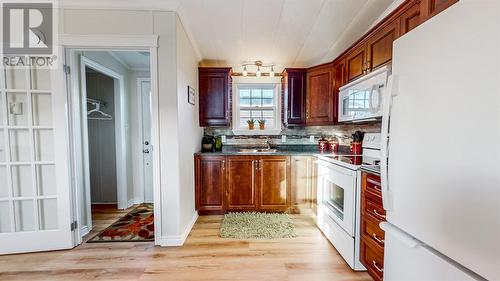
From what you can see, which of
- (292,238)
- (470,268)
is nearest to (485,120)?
(470,268)

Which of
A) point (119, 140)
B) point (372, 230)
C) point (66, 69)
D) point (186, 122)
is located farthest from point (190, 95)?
point (372, 230)

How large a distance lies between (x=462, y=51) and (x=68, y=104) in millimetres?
3020

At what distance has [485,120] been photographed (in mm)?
678

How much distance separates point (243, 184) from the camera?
10.1ft

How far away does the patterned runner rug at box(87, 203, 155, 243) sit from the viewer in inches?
95.1

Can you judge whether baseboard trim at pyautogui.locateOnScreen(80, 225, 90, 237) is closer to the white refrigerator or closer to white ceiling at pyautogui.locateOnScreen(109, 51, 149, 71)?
white ceiling at pyautogui.locateOnScreen(109, 51, 149, 71)

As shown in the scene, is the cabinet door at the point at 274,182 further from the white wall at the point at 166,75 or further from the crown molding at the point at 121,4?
the crown molding at the point at 121,4

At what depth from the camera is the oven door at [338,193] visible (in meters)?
1.91

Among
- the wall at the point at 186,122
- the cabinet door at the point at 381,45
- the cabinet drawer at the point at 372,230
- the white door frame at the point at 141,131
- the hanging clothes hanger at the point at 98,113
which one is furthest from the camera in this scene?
the white door frame at the point at 141,131

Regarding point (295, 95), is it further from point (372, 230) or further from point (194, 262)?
point (194, 262)

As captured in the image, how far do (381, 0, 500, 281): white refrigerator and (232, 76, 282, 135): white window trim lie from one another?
104 inches

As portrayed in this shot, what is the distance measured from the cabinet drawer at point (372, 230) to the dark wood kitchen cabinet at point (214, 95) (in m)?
2.30

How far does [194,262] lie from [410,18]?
2685 millimetres

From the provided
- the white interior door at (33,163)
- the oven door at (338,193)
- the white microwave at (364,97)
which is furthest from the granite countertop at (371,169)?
the white interior door at (33,163)
